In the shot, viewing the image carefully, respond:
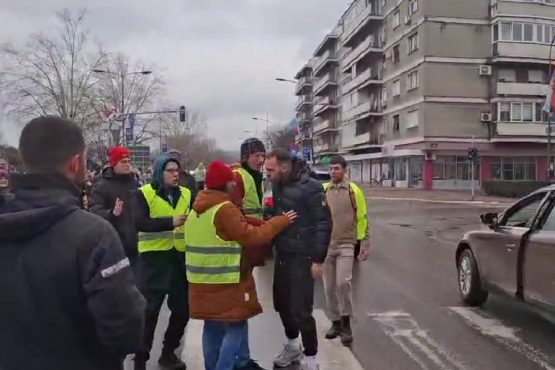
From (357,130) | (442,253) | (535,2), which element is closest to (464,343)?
(442,253)

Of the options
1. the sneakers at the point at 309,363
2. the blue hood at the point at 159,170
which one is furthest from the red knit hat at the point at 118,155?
the sneakers at the point at 309,363

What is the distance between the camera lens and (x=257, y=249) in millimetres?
4191

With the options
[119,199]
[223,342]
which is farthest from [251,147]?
[223,342]

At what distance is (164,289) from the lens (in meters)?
4.96

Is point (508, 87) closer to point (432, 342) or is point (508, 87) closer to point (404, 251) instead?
point (404, 251)

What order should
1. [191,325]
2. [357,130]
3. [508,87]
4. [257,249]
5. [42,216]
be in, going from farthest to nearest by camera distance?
[357,130] < [508,87] < [191,325] < [257,249] < [42,216]

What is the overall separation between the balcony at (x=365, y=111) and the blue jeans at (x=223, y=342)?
54943 mm

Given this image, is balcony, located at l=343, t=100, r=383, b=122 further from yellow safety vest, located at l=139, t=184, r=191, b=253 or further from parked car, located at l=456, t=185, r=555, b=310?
yellow safety vest, located at l=139, t=184, r=191, b=253

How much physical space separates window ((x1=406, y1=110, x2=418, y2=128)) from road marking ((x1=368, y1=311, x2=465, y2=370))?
43059 millimetres

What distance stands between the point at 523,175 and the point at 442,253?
38917 millimetres

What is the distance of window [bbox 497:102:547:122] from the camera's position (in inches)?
1833

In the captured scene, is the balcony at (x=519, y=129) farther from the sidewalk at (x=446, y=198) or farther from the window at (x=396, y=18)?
the window at (x=396, y=18)

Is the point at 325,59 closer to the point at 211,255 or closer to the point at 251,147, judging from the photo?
the point at 251,147

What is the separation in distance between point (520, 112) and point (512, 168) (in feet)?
14.4
